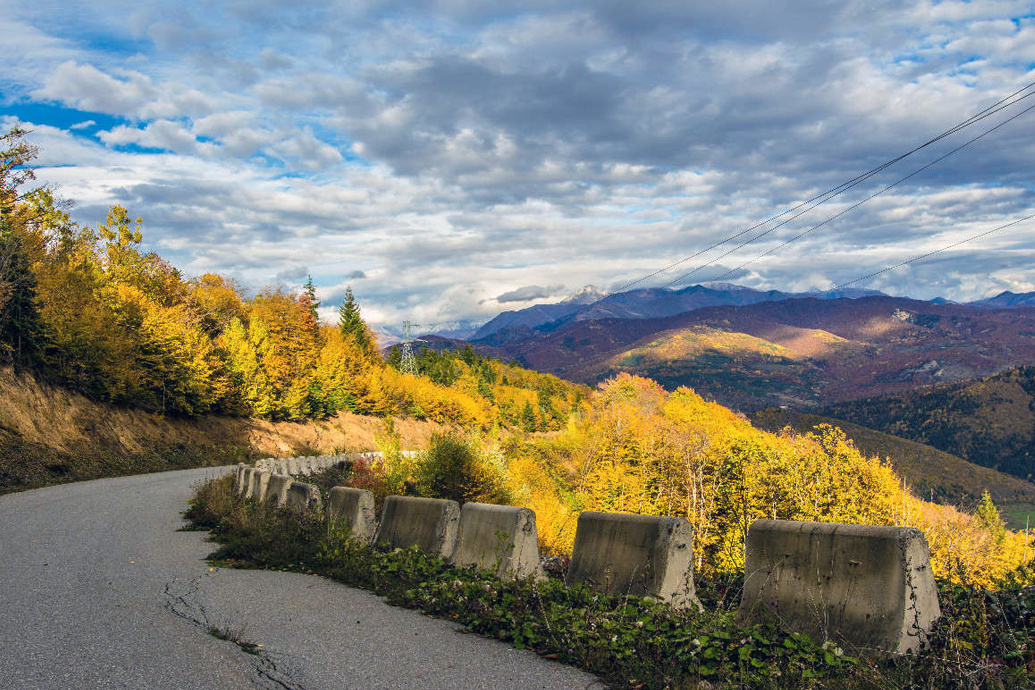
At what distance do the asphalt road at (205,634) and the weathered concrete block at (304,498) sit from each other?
1678 mm

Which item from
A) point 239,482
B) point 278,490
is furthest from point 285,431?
point 278,490

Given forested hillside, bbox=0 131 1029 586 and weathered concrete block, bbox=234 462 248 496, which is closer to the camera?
weathered concrete block, bbox=234 462 248 496

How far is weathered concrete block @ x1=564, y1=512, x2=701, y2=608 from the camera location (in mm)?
6328

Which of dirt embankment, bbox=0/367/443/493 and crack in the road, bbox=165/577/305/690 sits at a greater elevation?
crack in the road, bbox=165/577/305/690

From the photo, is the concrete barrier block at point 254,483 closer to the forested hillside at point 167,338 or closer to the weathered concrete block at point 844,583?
the weathered concrete block at point 844,583

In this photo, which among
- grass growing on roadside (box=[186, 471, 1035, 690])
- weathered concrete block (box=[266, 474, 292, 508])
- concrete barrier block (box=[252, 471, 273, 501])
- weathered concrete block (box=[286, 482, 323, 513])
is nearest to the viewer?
grass growing on roadside (box=[186, 471, 1035, 690])

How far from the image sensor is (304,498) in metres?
11.5

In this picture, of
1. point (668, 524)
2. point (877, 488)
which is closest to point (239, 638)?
point (668, 524)

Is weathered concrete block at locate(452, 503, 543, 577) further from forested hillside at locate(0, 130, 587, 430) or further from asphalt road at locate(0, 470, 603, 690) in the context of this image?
forested hillside at locate(0, 130, 587, 430)

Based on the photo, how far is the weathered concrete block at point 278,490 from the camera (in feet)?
40.9

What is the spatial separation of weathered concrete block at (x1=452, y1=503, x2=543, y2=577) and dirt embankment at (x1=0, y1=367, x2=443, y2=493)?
40.2 feet

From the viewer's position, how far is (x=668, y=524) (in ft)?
21.4

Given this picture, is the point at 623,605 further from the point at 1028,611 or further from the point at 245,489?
the point at 245,489

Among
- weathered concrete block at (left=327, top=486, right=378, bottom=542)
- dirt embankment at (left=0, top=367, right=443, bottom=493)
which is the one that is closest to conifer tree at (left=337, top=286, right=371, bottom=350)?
dirt embankment at (left=0, top=367, right=443, bottom=493)
